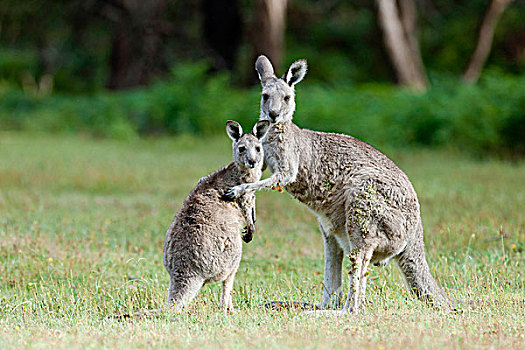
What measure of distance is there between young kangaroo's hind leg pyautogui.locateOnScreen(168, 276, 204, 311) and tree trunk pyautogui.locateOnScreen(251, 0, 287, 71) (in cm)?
1559

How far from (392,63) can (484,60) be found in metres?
5.70

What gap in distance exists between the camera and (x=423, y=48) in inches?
1202

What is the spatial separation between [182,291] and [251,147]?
1224mm

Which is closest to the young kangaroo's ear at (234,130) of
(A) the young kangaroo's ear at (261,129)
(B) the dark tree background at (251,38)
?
(A) the young kangaroo's ear at (261,129)

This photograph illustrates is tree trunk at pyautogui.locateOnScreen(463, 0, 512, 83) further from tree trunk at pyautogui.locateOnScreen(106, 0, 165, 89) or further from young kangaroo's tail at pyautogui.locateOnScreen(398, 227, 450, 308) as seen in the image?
young kangaroo's tail at pyautogui.locateOnScreen(398, 227, 450, 308)

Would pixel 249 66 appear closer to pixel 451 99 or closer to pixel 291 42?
pixel 451 99

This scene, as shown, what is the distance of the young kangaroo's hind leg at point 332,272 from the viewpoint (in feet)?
20.1

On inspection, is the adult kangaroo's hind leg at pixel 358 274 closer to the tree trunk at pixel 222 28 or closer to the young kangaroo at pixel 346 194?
the young kangaroo at pixel 346 194

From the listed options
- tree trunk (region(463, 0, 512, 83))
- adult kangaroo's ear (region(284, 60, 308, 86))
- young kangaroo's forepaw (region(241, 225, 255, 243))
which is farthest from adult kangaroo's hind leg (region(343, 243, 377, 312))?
tree trunk (region(463, 0, 512, 83))

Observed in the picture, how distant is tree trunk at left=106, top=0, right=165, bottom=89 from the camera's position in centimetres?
2578

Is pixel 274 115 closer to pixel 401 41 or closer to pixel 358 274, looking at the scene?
pixel 358 274

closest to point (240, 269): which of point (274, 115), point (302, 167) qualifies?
point (302, 167)

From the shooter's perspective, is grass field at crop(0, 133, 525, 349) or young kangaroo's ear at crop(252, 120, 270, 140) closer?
grass field at crop(0, 133, 525, 349)

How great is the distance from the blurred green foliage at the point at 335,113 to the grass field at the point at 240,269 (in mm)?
1199
